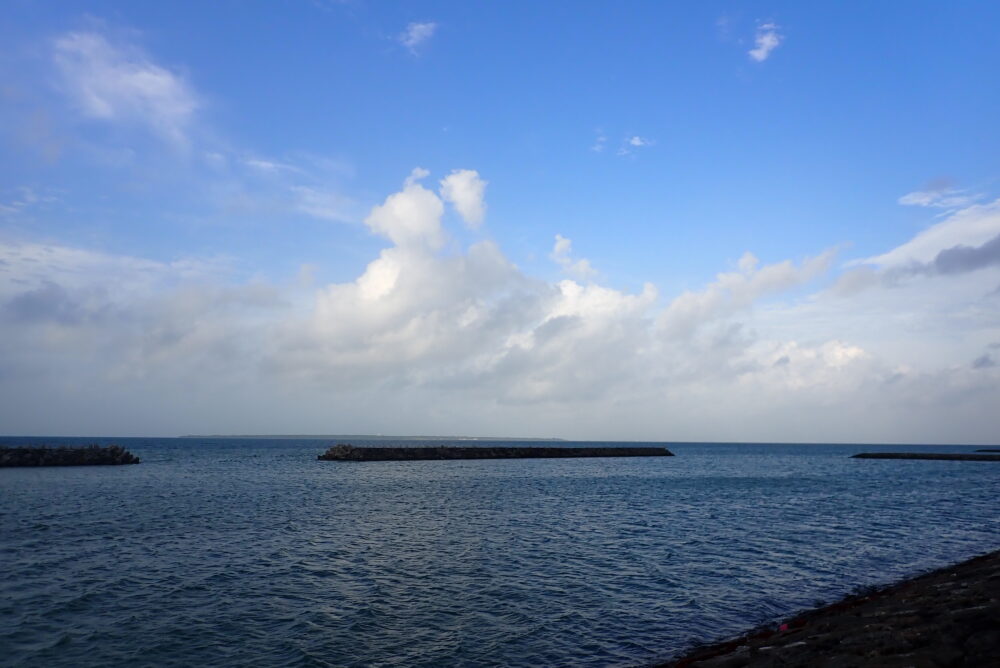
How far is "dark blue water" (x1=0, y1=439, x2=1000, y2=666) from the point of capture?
1694cm

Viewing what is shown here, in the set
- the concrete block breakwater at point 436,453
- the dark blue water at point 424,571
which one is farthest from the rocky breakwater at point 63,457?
the dark blue water at point 424,571

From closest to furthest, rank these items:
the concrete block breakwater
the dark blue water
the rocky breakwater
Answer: the dark blue water → the rocky breakwater → the concrete block breakwater

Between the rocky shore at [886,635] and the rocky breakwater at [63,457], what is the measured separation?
11059cm

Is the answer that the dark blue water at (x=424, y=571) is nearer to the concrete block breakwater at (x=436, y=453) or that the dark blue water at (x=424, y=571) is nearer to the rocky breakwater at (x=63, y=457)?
the rocky breakwater at (x=63, y=457)

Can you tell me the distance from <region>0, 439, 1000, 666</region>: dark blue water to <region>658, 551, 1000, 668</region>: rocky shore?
6.62 feet

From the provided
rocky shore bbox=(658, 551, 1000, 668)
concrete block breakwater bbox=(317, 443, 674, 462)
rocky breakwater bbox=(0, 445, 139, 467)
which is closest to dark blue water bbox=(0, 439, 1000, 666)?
rocky shore bbox=(658, 551, 1000, 668)

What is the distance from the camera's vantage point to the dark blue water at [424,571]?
55.6 feet

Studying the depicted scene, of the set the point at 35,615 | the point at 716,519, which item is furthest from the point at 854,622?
the point at 716,519

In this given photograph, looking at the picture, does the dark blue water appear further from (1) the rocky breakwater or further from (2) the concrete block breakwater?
(2) the concrete block breakwater

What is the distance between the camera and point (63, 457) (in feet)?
320

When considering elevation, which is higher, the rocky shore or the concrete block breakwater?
the rocky shore

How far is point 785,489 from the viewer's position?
2682 inches

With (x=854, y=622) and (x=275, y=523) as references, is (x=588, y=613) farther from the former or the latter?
(x=275, y=523)

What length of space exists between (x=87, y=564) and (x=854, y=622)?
29.4m
